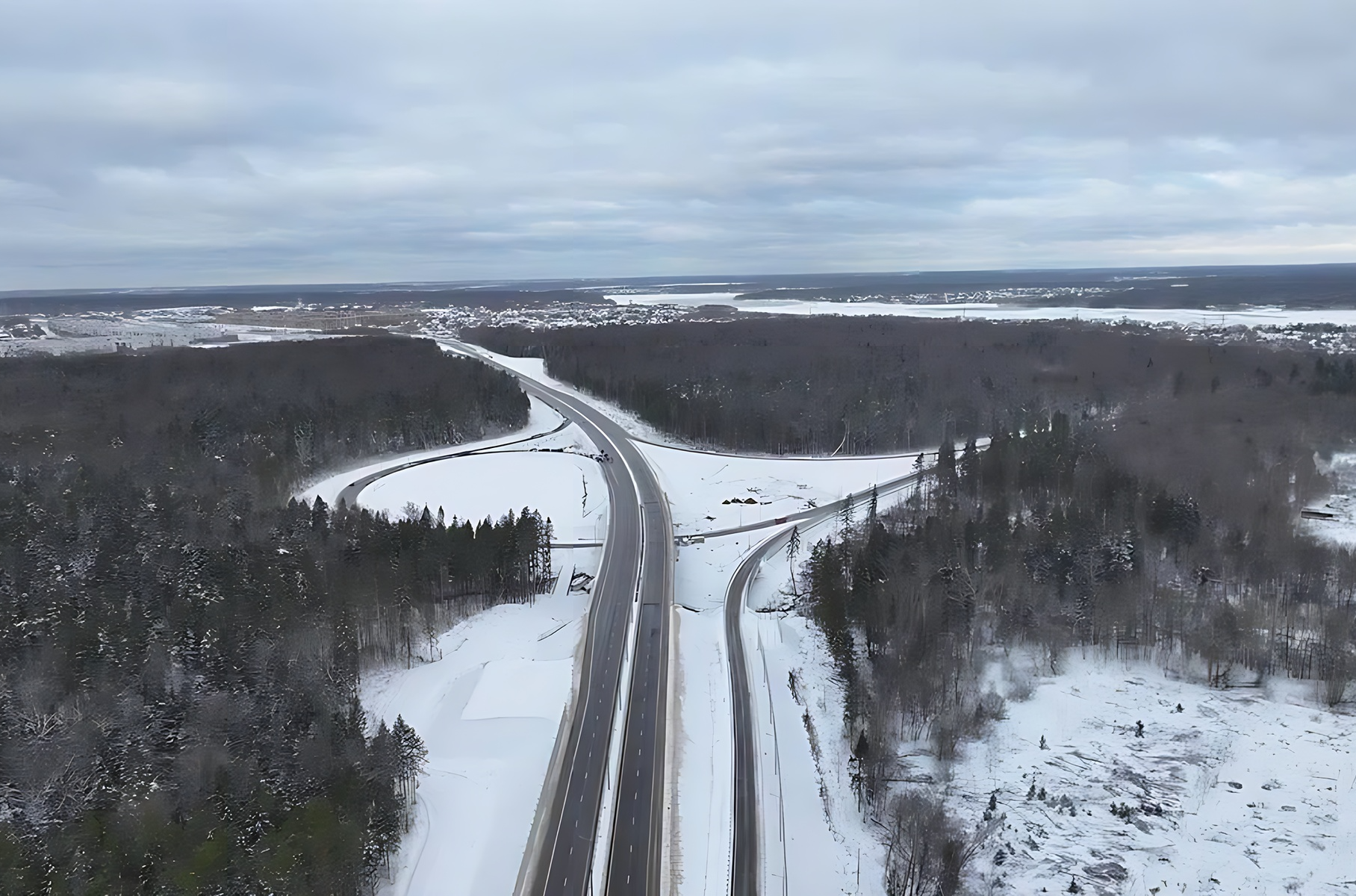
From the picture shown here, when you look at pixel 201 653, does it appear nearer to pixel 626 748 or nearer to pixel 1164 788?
pixel 626 748

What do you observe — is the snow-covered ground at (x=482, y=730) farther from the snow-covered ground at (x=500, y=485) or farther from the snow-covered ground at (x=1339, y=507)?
the snow-covered ground at (x=1339, y=507)

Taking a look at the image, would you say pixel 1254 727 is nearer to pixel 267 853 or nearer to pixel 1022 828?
pixel 1022 828

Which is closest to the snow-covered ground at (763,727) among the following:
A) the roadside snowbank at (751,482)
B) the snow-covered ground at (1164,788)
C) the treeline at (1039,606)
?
the roadside snowbank at (751,482)

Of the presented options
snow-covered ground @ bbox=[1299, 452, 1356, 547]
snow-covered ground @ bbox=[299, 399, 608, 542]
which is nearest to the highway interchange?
snow-covered ground @ bbox=[299, 399, 608, 542]

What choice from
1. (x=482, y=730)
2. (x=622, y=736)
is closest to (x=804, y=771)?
(x=622, y=736)

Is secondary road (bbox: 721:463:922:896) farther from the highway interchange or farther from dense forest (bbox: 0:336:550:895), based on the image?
dense forest (bbox: 0:336:550:895)
